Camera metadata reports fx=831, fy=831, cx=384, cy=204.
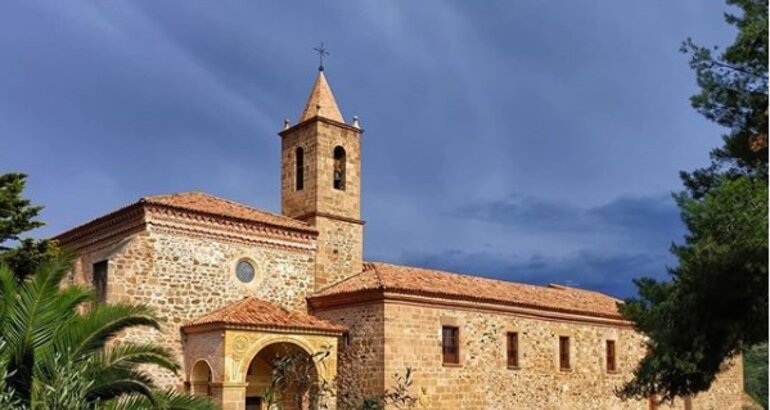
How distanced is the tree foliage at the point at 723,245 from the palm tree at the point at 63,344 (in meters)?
7.38

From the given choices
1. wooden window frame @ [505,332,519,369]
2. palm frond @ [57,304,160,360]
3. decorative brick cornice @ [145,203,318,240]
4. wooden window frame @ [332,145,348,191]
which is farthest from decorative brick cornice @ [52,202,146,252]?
wooden window frame @ [505,332,519,369]

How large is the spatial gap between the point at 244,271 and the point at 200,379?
122 inches

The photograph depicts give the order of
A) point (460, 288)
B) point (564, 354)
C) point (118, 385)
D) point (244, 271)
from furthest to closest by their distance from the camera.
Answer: point (564, 354), point (460, 288), point (244, 271), point (118, 385)

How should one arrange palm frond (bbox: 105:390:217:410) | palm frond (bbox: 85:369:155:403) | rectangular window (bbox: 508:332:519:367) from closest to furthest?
palm frond (bbox: 105:390:217:410), palm frond (bbox: 85:369:155:403), rectangular window (bbox: 508:332:519:367)

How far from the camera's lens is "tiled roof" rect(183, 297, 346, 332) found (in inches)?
787

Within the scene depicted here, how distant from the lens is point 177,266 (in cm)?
2097

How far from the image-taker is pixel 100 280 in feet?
70.4

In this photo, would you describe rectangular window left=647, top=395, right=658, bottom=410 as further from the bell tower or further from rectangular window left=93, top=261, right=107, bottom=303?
rectangular window left=93, top=261, right=107, bottom=303

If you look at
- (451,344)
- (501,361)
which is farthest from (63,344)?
(501,361)

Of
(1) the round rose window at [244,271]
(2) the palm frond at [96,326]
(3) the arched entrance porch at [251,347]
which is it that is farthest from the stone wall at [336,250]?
(2) the palm frond at [96,326]

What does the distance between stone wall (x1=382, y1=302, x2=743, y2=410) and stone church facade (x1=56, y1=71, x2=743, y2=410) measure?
0.05 metres

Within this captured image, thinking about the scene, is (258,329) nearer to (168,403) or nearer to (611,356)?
(168,403)

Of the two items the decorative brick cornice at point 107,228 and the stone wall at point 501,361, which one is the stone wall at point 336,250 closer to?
the stone wall at point 501,361

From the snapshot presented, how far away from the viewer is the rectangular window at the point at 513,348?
82.7ft
